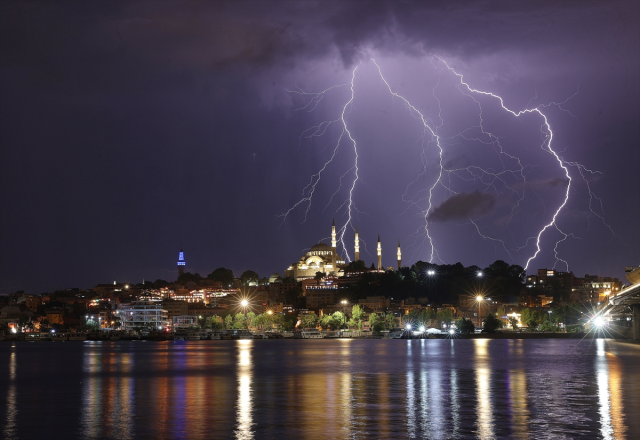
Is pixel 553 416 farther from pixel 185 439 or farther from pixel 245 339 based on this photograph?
pixel 245 339

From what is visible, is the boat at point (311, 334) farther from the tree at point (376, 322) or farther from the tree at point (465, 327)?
the tree at point (465, 327)

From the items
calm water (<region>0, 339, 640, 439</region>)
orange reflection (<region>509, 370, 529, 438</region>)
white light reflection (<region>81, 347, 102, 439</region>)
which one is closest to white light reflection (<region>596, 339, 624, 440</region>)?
calm water (<region>0, 339, 640, 439</region>)

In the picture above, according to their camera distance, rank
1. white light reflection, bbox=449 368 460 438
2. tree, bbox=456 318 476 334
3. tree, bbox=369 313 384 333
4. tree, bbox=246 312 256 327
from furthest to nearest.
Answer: tree, bbox=246 312 256 327
tree, bbox=369 313 384 333
tree, bbox=456 318 476 334
white light reflection, bbox=449 368 460 438

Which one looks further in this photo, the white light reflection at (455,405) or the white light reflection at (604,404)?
the white light reflection at (455,405)

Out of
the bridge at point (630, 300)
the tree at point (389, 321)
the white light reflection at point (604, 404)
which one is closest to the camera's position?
the white light reflection at point (604, 404)

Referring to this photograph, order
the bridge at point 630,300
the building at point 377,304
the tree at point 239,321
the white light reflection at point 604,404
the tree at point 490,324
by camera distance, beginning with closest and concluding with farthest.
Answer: the white light reflection at point 604,404
the bridge at point 630,300
the tree at point 490,324
the tree at point 239,321
the building at point 377,304

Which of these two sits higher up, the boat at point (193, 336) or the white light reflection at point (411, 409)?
the white light reflection at point (411, 409)

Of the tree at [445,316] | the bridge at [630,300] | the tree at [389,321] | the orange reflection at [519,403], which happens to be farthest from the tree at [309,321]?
the orange reflection at [519,403]

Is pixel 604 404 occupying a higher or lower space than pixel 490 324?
higher

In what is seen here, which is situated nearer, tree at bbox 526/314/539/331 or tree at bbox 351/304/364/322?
tree at bbox 526/314/539/331

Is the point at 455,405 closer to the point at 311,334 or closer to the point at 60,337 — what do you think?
the point at 311,334

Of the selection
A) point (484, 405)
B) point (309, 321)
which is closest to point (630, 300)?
point (484, 405)

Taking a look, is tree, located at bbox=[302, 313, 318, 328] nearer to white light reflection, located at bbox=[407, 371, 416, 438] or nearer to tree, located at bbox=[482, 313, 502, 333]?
tree, located at bbox=[482, 313, 502, 333]

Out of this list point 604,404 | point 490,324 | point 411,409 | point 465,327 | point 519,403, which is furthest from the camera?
point 490,324
